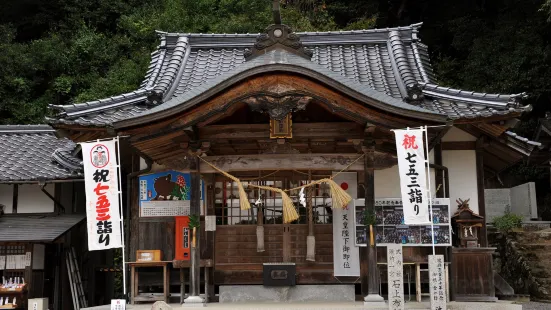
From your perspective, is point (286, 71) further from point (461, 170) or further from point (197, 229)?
point (461, 170)

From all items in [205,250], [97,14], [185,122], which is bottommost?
[205,250]

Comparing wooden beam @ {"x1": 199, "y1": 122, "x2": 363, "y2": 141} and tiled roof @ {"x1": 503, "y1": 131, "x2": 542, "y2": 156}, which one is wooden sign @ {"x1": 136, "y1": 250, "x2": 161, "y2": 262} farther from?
tiled roof @ {"x1": 503, "y1": 131, "x2": 542, "y2": 156}

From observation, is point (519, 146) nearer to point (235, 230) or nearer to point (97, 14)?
point (235, 230)

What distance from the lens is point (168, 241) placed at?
13.3m

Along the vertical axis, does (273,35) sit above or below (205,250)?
above

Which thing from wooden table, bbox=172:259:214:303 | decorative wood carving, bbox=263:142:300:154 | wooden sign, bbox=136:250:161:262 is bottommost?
wooden table, bbox=172:259:214:303

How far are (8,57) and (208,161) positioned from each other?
16.0 m

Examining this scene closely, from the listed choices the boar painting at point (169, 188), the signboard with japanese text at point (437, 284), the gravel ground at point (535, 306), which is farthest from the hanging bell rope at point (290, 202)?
the gravel ground at point (535, 306)

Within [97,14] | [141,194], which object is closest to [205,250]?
[141,194]

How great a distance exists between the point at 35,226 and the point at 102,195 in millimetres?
4141

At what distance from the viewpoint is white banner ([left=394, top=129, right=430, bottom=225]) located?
10875 millimetres

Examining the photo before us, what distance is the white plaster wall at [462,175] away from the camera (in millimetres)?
13312

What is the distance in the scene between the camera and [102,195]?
11.2 m

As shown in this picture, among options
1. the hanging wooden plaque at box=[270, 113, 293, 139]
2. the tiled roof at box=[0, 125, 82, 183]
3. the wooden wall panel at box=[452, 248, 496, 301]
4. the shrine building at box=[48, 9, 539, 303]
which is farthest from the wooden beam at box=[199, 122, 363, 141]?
the tiled roof at box=[0, 125, 82, 183]
